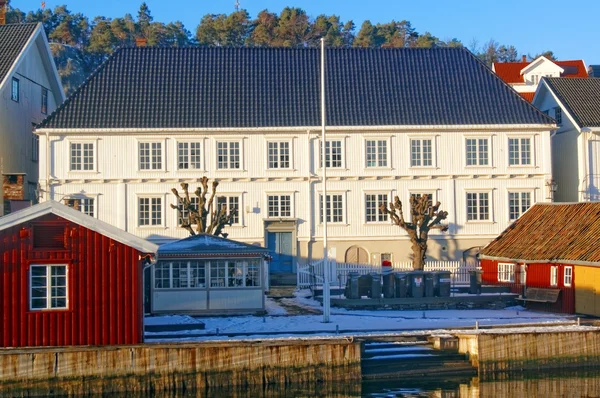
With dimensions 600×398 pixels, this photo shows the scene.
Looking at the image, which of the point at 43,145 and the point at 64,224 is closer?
the point at 64,224

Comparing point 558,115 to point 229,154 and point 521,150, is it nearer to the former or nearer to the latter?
point 521,150

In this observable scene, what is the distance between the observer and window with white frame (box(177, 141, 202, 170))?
146ft

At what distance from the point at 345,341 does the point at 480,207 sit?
857 inches

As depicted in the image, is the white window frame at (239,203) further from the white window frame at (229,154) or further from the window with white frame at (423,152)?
the window with white frame at (423,152)

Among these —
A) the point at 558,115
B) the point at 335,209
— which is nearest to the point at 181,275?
the point at 335,209

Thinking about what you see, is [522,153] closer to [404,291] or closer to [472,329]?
[404,291]

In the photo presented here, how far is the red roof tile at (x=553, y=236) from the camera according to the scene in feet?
106

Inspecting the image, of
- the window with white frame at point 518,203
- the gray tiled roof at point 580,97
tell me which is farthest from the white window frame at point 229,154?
the gray tiled roof at point 580,97

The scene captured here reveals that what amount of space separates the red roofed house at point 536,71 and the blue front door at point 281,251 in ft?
111

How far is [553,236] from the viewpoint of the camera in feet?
116

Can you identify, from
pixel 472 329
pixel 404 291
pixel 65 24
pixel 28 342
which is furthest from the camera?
pixel 65 24

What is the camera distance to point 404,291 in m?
34.4

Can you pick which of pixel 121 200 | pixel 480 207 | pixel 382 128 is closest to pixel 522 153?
pixel 480 207

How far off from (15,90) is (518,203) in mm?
24854
